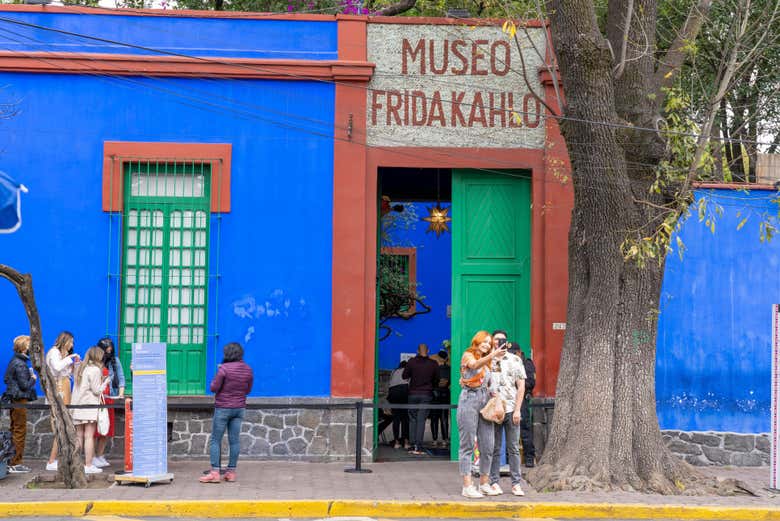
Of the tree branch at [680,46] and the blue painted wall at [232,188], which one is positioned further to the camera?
the blue painted wall at [232,188]

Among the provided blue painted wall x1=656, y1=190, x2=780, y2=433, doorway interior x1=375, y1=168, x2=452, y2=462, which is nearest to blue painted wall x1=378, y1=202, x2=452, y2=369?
doorway interior x1=375, y1=168, x2=452, y2=462

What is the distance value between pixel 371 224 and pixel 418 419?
3.14 metres

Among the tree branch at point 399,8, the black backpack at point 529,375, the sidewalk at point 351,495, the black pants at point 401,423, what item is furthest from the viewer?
the tree branch at point 399,8

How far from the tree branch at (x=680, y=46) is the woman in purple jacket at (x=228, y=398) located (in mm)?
5937

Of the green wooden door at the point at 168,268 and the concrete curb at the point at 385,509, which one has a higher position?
the green wooden door at the point at 168,268

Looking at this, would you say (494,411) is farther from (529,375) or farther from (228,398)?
(228,398)

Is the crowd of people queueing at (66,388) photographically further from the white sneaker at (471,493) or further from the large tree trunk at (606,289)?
the large tree trunk at (606,289)

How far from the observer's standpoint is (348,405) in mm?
12609

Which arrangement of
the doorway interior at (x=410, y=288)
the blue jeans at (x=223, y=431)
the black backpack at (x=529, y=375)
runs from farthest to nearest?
the doorway interior at (x=410, y=288) < the black backpack at (x=529, y=375) < the blue jeans at (x=223, y=431)

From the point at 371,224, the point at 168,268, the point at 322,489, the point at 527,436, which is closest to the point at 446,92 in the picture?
the point at 371,224

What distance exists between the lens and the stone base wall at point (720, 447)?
43.7 feet

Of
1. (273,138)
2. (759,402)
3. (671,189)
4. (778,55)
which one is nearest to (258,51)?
(273,138)

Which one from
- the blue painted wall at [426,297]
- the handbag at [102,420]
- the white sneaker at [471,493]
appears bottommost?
the white sneaker at [471,493]

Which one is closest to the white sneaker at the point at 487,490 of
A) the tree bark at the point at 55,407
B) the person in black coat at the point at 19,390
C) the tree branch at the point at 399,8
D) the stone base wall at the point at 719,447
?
the stone base wall at the point at 719,447
